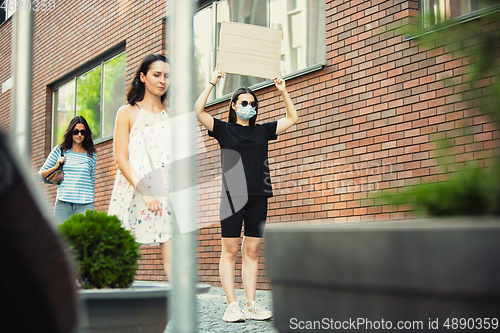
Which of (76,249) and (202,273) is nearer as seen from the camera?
(76,249)

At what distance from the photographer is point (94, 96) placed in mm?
11586

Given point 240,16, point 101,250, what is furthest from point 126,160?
point 240,16

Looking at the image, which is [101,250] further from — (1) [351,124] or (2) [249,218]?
(1) [351,124]

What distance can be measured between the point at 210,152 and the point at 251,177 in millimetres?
3963

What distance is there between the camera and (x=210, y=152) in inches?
314

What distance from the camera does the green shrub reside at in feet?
5.85

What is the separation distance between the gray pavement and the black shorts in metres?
0.63

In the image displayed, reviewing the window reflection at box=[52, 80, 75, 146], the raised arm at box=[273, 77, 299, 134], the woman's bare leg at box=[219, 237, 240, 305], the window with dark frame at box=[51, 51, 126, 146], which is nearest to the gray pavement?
the woman's bare leg at box=[219, 237, 240, 305]

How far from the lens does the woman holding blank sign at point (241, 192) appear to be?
4070 millimetres

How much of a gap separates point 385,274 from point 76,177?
4.19 metres

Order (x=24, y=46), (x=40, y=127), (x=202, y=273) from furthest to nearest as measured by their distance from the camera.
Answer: (x=40, y=127), (x=202, y=273), (x=24, y=46)

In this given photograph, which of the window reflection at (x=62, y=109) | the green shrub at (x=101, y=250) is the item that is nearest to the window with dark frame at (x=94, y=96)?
the window reflection at (x=62, y=109)

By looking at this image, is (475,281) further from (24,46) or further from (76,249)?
(24,46)

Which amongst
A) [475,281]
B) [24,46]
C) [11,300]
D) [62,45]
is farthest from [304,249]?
[62,45]
